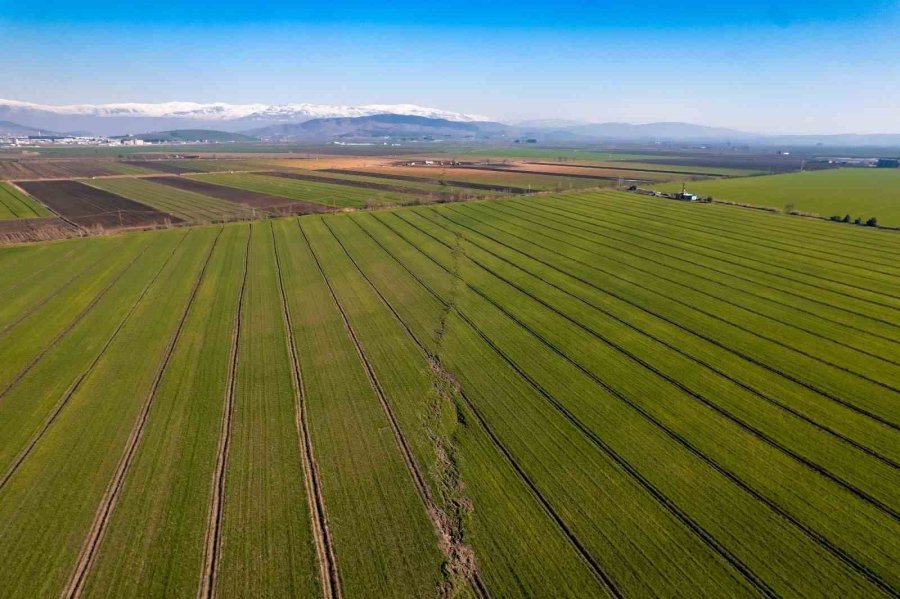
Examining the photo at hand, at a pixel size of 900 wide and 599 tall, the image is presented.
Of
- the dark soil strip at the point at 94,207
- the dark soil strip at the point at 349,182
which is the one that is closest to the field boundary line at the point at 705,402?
the dark soil strip at the point at 94,207

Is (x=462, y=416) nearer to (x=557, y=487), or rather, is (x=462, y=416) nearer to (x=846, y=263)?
(x=557, y=487)

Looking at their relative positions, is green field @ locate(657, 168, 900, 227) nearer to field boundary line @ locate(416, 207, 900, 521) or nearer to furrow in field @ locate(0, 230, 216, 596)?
field boundary line @ locate(416, 207, 900, 521)

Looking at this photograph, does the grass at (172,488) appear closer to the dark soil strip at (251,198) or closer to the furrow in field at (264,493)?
the furrow in field at (264,493)

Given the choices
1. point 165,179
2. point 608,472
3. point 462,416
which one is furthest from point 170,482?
point 165,179

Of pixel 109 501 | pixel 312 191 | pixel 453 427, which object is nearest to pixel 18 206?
pixel 312 191

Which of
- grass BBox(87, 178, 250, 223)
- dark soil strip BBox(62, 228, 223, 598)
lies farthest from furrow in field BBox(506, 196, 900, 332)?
grass BBox(87, 178, 250, 223)

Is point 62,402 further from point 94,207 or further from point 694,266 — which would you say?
point 94,207
